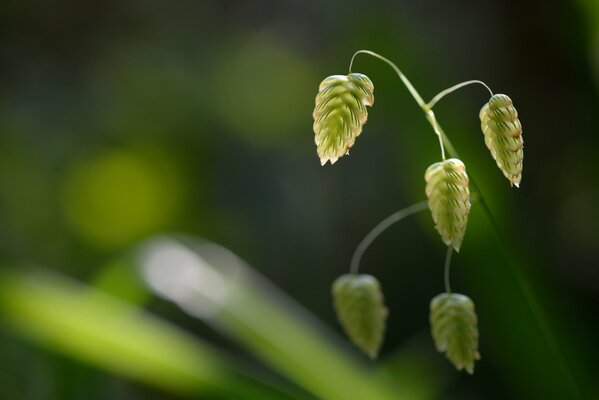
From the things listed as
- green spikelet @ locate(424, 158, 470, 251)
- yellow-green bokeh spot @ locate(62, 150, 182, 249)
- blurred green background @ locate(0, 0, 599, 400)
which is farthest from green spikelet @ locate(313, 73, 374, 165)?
yellow-green bokeh spot @ locate(62, 150, 182, 249)

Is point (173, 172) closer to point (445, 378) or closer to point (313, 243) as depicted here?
point (313, 243)

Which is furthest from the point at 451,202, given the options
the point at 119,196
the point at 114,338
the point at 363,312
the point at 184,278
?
the point at 119,196

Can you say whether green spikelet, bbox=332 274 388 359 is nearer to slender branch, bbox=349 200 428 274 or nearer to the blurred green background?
slender branch, bbox=349 200 428 274

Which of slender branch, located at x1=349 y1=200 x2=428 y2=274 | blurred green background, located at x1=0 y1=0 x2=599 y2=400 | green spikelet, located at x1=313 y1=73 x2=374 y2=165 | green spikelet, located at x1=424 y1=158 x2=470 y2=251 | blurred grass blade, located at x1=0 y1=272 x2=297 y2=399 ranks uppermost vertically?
blurred green background, located at x1=0 y1=0 x2=599 y2=400

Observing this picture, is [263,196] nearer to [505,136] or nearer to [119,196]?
[119,196]

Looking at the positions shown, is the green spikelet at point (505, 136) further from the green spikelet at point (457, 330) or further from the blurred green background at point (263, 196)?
the blurred green background at point (263, 196)

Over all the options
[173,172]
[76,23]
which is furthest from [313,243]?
[76,23]

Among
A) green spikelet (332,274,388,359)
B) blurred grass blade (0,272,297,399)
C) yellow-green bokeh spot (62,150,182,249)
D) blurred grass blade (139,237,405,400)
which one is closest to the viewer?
green spikelet (332,274,388,359)
